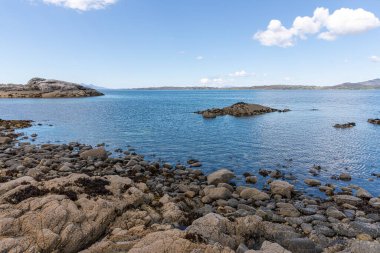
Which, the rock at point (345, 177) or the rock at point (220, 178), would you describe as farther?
the rock at point (345, 177)

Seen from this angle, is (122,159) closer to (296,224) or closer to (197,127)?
(296,224)

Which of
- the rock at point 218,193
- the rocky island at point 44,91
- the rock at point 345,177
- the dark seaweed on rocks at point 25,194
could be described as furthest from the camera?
the rocky island at point 44,91

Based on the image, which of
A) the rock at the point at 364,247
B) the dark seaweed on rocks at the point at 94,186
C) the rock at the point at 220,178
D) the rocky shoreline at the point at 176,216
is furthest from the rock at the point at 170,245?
the rock at the point at 220,178

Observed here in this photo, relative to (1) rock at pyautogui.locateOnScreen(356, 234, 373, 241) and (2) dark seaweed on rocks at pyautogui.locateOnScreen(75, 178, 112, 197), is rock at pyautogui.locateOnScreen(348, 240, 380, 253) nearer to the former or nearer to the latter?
(1) rock at pyautogui.locateOnScreen(356, 234, 373, 241)

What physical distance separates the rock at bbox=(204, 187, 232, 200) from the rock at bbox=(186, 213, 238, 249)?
6.14 metres

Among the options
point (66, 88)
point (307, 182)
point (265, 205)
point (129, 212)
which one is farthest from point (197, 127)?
point (66, 88)

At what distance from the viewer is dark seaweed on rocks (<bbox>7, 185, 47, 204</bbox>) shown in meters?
16.1

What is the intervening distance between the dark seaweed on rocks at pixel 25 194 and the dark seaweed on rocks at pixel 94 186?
2.44 metres

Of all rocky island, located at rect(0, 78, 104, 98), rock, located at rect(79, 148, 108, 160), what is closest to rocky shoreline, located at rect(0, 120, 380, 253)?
rock, located at rect(79, 148, 108, 160)

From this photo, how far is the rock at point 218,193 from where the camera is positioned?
71.4 ft

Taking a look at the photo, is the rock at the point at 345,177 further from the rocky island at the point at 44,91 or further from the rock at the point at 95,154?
the rocky island at the point at 44,91

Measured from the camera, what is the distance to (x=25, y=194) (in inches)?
657

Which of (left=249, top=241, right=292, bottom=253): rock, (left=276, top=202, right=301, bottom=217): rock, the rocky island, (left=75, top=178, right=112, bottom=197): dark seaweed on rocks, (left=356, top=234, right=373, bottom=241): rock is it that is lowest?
(left=356, top=234, right=373, bottom=241): rock

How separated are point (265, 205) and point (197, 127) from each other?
38.7 metres
